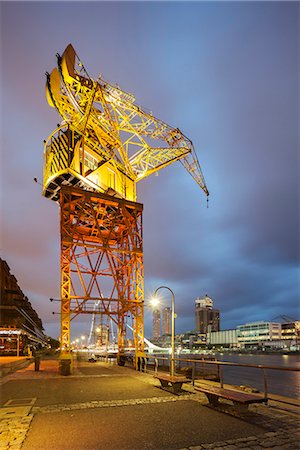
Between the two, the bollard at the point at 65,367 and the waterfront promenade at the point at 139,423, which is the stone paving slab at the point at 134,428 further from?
the bollard at the point at 65,367

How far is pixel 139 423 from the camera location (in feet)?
28.4

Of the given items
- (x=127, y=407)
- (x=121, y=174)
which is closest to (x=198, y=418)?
(x=127, y=407)

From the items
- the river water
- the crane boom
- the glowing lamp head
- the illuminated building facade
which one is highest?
the crane boom

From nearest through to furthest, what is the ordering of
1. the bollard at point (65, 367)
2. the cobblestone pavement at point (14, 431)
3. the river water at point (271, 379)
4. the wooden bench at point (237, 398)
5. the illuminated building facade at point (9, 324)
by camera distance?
the cobblestone pavement at point (14, 431), the wooden bench at point (237, 398), the bollard at point (65, 367), the river water at point (271, 379), the illuminated building facade at point (9, 324)

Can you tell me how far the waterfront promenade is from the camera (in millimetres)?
7160

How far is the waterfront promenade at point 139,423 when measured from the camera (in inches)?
282

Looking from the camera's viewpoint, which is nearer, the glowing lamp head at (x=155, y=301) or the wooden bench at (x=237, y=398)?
the wooden bench at (x=237, y=398)

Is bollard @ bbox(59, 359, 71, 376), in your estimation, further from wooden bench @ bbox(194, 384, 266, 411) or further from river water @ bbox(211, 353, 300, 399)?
river water @ bbox(211, 353, 300, 399)

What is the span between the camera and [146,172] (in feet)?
117

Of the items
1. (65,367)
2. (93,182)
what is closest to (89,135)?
(93,182)

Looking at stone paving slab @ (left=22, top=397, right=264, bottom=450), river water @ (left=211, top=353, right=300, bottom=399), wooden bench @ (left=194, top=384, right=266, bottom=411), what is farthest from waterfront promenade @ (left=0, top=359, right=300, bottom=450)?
river water @ (left=211, top=353, right=300, bottom=399)

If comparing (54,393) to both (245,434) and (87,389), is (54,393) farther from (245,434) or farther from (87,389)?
(245,434)

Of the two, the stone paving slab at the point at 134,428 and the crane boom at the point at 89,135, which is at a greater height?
the crane boom at the point at 89,135

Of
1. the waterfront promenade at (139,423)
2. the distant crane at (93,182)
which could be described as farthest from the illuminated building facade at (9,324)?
the waterfront promenade at (139,423)
